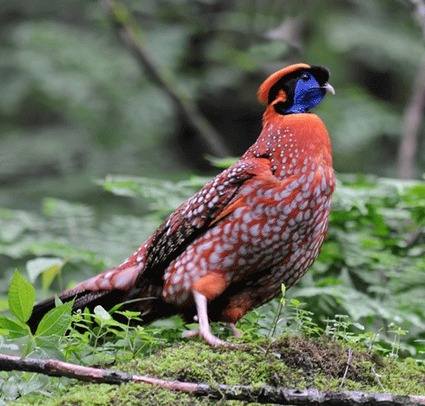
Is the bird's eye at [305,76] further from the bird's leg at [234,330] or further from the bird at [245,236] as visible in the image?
the bird's leg at [234,330]

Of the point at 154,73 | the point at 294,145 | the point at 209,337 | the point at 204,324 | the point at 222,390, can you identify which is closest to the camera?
the point at 222,390

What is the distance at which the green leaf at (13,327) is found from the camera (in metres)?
3.58

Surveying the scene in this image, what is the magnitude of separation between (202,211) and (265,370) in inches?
44.9

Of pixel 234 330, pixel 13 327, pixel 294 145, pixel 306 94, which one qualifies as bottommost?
pixel 234 330

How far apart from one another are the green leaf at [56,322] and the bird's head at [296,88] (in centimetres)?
173

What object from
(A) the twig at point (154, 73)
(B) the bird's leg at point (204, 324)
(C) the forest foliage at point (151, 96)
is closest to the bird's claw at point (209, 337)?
(B) the bird's leg at point (204, 324)

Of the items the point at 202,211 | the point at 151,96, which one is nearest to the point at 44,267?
the point at 202,211

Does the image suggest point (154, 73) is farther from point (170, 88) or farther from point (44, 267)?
point (44, 267)

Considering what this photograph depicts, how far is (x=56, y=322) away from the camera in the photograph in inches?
141

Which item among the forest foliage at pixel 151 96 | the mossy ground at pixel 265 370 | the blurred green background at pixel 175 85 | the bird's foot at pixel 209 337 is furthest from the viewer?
the blurred green background at pixel 175 85

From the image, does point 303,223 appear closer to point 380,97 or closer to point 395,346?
point 395,346

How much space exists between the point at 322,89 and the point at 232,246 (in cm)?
97

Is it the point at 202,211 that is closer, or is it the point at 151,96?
the point at 202,211

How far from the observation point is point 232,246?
4359 mm
